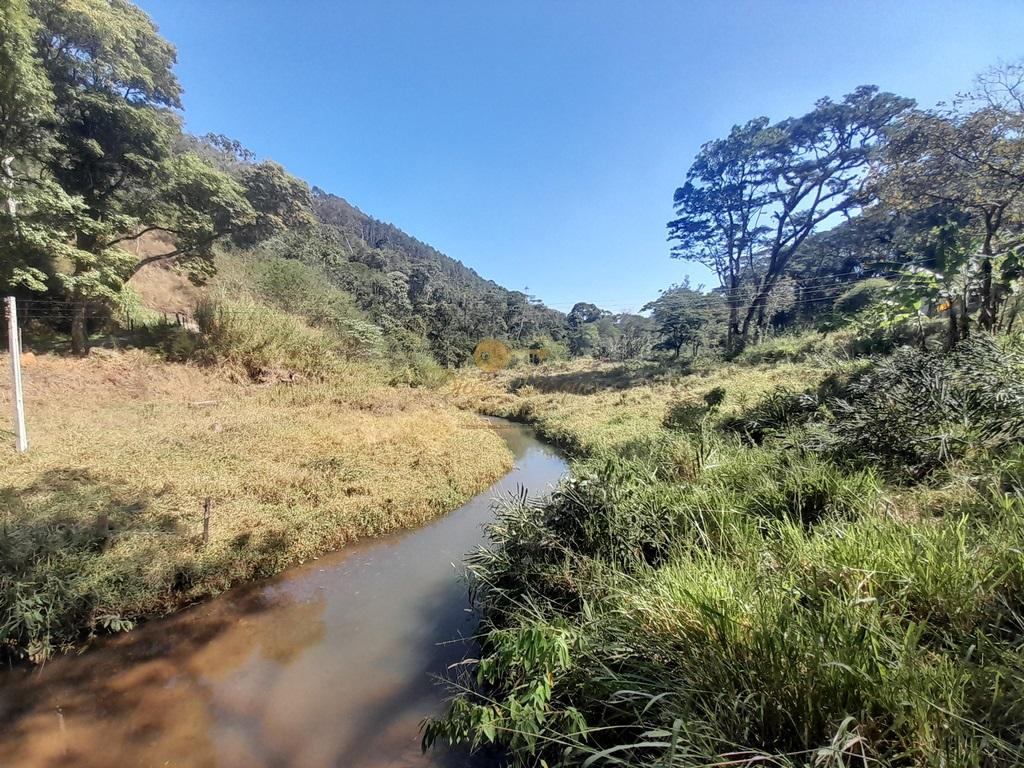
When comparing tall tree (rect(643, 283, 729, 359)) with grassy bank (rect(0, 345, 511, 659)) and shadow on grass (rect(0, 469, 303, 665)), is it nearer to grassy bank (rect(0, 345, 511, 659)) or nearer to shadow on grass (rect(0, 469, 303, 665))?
grassy bank (rect(0, 345, 511, 659))

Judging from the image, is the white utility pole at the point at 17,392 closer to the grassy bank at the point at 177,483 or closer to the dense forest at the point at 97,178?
the grassy bank at the point at 177,483

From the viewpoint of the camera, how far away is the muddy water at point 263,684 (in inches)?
111

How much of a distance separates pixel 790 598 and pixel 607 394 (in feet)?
50.8

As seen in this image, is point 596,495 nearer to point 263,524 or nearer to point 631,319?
point 263,524

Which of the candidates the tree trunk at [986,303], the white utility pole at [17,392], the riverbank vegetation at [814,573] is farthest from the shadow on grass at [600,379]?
the white utility pole at [17,392]

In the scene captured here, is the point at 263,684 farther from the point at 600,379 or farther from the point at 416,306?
the point at 416,306

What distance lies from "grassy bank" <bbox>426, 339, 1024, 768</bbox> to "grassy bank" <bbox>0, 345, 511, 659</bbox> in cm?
289

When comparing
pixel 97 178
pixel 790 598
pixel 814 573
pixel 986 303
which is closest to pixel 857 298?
pixel 986 303

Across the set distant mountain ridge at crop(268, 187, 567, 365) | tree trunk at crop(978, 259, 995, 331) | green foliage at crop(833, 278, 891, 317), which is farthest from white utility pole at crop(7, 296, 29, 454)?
green foliage at crop(833, 278, 891, 317)

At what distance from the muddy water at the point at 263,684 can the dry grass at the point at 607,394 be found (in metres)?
5.08

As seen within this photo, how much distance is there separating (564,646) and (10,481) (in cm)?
716

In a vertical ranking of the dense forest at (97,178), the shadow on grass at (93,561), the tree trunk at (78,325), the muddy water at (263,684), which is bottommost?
the muddy water at (263,684)

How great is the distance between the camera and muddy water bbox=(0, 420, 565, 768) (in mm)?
2822

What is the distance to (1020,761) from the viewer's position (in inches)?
43.7
